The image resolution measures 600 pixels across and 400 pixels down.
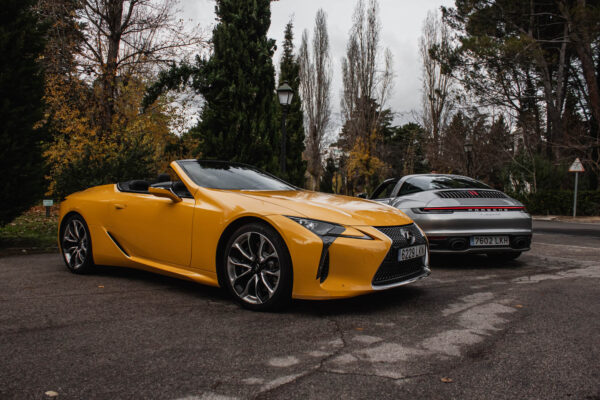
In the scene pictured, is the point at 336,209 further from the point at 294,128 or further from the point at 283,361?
the point at 294,128

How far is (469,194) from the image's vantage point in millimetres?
6219

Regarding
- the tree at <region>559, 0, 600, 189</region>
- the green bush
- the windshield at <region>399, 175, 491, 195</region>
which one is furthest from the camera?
the green bush

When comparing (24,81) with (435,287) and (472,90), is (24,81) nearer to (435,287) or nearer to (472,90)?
(435,287)

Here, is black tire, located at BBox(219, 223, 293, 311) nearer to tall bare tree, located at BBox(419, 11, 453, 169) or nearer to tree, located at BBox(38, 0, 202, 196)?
tree, located at BBox(38, 0, 202, 196)

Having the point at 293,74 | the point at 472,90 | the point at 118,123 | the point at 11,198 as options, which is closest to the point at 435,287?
the point at 11,198

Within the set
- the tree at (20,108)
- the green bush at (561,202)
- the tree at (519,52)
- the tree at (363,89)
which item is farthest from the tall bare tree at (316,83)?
the tree at (20,108)

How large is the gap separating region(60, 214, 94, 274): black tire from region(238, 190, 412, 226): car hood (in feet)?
7.04

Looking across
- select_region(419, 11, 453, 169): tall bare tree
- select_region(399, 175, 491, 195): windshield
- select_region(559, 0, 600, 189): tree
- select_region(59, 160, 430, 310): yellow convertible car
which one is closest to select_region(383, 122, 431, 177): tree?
select_region(419, 11, 453, 169): tall bare tree

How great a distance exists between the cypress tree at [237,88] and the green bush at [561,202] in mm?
14968

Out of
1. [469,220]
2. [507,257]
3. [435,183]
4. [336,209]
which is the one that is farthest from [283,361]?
[507,257]

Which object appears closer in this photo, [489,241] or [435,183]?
[489,241]

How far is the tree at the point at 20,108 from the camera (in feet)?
22.3

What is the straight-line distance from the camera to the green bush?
66.4 ft

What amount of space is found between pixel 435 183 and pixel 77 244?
15.5 ft
